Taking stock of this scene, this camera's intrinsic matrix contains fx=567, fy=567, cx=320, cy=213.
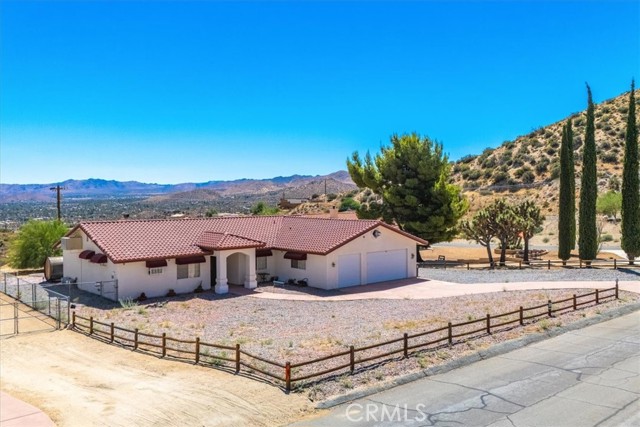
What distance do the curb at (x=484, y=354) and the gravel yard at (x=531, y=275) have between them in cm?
873

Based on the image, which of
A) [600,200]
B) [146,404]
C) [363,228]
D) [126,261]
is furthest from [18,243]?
[600,200]

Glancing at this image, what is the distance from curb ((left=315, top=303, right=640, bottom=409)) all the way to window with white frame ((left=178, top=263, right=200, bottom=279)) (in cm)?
1791

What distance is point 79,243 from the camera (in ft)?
109

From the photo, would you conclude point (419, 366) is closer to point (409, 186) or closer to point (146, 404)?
point (146, 404)

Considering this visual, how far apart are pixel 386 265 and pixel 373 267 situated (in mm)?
1111

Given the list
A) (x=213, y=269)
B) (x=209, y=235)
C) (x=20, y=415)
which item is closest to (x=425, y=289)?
(x=213, y=269)

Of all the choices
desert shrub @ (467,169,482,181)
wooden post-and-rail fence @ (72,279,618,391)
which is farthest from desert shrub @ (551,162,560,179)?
wooden post-and-rail fence @ (72,279,618,391)

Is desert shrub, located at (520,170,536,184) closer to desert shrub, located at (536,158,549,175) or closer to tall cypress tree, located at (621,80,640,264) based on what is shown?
Result: desert shrub, located at (536,158,549,175)

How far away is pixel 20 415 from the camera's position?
14188 mm

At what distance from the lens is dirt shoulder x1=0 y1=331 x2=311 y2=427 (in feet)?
44.1

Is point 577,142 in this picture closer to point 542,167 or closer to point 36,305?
point 542,167

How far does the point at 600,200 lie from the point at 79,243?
173ft

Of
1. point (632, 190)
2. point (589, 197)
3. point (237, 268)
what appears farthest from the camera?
point (589, 197)

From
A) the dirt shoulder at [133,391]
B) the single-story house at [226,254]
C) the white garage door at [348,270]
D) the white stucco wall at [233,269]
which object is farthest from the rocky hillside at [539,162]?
the dirt shoulder at [133,391]
